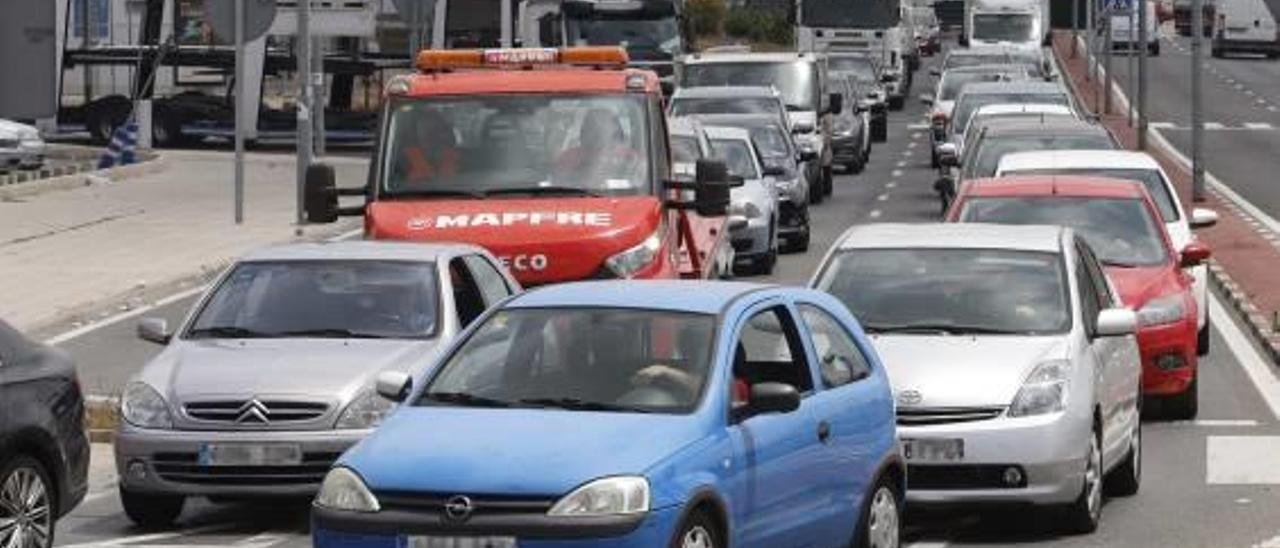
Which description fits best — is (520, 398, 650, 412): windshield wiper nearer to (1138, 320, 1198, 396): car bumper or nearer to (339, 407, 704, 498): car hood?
(339, 407, 704, 498): car hood

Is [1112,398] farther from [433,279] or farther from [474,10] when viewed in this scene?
[474,10]

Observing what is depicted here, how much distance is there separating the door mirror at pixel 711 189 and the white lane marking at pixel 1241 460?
3.46 meters

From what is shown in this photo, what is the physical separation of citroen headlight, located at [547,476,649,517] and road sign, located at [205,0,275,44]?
23846 millimetres

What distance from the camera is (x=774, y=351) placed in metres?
11.8

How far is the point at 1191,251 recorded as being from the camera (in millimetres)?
20281

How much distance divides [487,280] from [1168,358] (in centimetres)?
492

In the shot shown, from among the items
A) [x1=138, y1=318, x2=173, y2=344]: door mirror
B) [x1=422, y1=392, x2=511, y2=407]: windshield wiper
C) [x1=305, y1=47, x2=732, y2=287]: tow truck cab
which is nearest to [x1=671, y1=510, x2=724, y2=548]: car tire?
[x1=422, y1=392, x2=511, y2=407]: windshield wiper

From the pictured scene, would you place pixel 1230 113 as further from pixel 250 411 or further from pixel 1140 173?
pixel 250 411

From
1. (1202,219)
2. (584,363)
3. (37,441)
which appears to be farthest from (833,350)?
(1202,219)

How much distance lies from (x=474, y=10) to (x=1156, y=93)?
31.4 m

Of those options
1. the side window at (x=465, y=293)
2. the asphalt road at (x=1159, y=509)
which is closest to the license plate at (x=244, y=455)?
the asphalt road at (x=1159, y=509)

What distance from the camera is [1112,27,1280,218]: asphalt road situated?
51.1 meters

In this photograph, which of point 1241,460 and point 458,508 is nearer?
point 458,508

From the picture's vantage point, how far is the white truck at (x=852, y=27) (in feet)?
230
